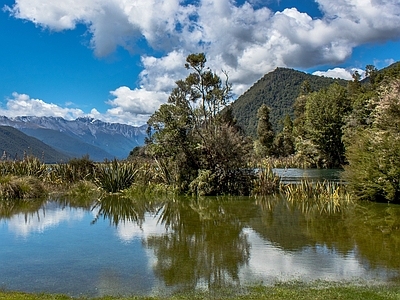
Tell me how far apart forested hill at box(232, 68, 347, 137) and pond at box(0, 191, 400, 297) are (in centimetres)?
9988

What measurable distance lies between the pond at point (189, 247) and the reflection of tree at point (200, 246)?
0.02 metres

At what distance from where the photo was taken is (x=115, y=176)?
859 inches

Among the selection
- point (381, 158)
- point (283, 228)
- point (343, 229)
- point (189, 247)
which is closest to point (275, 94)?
point (381, 158)

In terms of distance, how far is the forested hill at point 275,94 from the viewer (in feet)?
395

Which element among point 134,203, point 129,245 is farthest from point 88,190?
point 129,245

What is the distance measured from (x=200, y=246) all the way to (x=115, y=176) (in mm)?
13312

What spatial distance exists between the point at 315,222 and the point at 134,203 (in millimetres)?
8616

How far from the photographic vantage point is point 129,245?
970 centimetres

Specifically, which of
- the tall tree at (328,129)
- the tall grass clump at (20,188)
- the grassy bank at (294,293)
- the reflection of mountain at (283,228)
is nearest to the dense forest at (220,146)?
the reflection of mountain at (283,228)

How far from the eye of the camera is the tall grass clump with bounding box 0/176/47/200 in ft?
62.2

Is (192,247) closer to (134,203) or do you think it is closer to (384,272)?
(384,272)

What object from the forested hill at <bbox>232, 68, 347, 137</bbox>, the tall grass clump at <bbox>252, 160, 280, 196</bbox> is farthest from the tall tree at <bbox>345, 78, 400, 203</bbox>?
the forested hill at <bbox>232, 68, 347, 137</bbox>

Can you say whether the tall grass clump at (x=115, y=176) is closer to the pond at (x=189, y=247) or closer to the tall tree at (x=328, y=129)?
the pond at (x=189, y=247)

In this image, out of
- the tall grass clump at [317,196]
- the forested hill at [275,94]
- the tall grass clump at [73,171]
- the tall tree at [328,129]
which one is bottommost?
the tall grass clump at [317,196]
